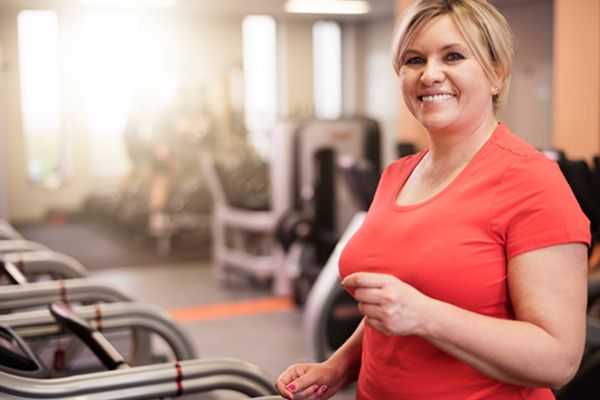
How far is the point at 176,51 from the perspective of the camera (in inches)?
396

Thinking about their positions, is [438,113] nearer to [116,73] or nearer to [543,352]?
[543,352]

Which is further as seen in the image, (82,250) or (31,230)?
(31,230)

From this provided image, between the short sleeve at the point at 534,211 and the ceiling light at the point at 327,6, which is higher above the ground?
the ceiling light at the point at 327,6

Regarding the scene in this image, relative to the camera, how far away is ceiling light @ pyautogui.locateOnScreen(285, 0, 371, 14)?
9.02 m

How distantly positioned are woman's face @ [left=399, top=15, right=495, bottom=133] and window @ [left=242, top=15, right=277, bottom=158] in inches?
366

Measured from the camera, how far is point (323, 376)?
4.14ft

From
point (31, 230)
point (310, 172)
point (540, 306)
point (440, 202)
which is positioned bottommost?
point (31, 230)

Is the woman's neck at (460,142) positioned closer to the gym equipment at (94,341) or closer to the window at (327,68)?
the gym equipment at (94,341)

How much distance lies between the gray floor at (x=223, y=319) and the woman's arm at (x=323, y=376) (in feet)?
4.57

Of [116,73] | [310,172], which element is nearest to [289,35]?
[116,73]

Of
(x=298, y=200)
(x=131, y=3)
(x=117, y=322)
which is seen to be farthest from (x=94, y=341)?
(x=131, y=3)

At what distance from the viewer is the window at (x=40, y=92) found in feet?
31.4

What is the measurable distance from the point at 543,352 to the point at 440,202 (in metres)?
0.26

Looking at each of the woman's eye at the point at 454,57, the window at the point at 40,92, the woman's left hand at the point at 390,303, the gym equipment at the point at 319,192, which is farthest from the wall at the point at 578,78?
the window at the point at 40,92
